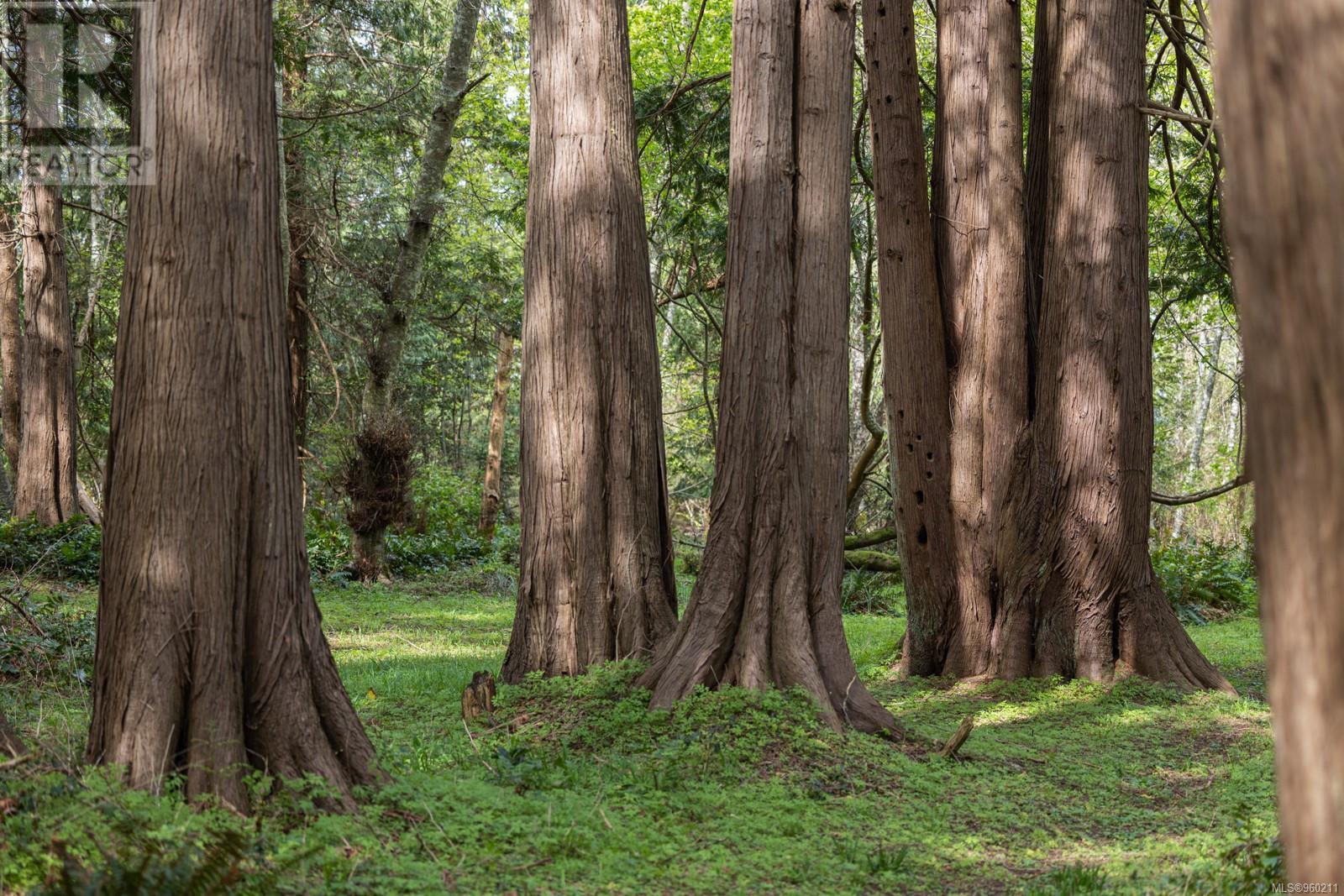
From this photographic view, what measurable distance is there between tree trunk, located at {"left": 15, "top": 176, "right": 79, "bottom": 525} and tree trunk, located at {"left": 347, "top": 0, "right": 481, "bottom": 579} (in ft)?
13.3

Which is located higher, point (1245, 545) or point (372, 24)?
point (372, 24)

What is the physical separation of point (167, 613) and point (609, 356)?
3924 mm

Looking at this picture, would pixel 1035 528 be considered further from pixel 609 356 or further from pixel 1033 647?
pixel 609 356

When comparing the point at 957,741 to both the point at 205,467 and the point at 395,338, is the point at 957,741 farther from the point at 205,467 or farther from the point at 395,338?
the point at 395,338

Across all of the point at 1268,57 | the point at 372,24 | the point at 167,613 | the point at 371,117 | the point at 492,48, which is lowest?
the point at 167,613

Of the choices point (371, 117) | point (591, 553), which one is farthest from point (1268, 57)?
point (371, 117)

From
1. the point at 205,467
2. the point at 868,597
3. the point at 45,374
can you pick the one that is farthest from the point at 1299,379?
the point at 45,374

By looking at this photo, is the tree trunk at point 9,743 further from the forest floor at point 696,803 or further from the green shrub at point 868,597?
the green shrub at point 868,597

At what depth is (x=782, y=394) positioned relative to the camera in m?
6.73

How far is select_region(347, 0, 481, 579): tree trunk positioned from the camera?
602 inches

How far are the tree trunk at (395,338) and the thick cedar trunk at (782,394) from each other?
31.1 feet

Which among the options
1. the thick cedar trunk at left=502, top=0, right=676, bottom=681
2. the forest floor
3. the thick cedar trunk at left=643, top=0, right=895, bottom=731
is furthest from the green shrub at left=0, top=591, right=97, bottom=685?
the thick cedar trunk at left=643, top=0, right=895, bottom=731

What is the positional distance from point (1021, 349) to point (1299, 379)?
299 inches

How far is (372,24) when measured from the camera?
17734 millimetres
